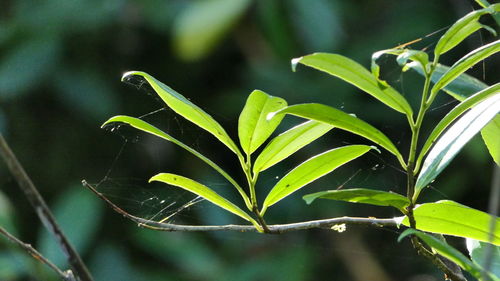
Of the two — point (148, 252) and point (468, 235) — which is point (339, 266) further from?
point (468, 235)

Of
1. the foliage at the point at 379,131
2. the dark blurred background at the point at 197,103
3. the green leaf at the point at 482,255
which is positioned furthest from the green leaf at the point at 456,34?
the dark blurred background at the point at 197,103

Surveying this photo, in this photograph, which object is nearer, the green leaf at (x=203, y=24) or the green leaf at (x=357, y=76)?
the green leaf at (x=357, y=76)

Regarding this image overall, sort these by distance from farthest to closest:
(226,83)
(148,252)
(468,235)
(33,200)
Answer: (226,83) < (148,252) < (468,235) < (33,200)

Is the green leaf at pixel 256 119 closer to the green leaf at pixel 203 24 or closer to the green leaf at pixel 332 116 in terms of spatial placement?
the green leaf at pixel 332 116

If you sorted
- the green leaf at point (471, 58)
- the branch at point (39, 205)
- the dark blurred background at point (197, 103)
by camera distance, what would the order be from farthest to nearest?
the dark blurred background at point (197, 103), the green leaf at point (471, 58), the branch at point (39, 205)

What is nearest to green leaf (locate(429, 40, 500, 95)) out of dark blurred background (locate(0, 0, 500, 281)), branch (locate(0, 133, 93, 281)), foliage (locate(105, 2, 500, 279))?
foliage (locate(105, 2, 500, 279))

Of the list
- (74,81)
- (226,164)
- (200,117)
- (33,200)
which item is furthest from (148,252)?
(33,200)
